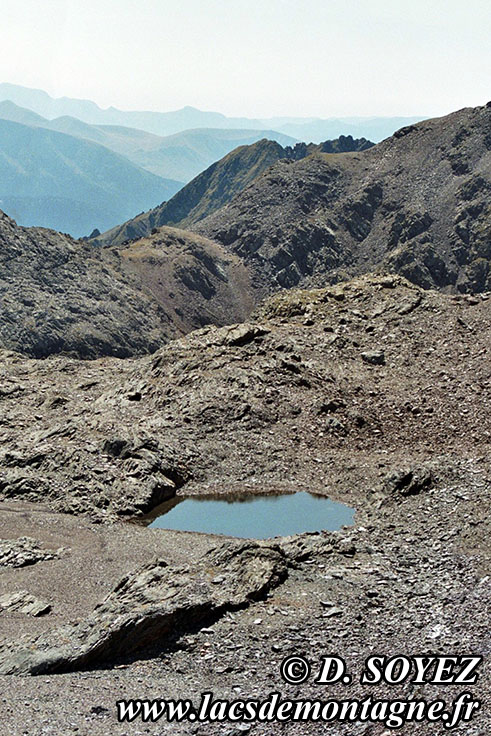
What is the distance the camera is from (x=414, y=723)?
58.3 ft

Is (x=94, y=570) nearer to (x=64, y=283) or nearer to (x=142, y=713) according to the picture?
(x=142, y=713)

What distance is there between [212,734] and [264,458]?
107 ft

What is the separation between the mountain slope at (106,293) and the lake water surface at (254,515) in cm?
8987

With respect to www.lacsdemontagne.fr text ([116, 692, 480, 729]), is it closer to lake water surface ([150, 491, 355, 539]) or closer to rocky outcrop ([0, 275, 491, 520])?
lake water surface ([150, 491, 355, 539])

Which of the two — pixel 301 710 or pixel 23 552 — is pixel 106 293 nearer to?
pixel 23 552

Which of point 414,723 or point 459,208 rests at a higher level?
point 459,208

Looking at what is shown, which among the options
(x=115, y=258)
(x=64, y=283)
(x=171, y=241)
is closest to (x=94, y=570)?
(x=64, y=283)

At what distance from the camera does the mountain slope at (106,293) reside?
136 meters

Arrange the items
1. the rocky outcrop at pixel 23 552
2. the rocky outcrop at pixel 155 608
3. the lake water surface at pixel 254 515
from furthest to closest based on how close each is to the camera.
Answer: the lake water surface at pixel 254 515
the rocky outcrop at pixel 23 552
the rocky outcrop at pixel 155 608

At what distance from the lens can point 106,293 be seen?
518 feet

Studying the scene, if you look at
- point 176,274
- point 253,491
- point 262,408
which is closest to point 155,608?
point 253,491

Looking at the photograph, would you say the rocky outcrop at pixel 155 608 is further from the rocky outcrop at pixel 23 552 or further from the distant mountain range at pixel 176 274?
the distant mountain range at pixel 176 274

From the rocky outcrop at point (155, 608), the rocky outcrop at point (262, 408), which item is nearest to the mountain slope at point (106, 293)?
the rocky outcrop at point (262, 408)

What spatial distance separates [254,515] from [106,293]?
397 ft
